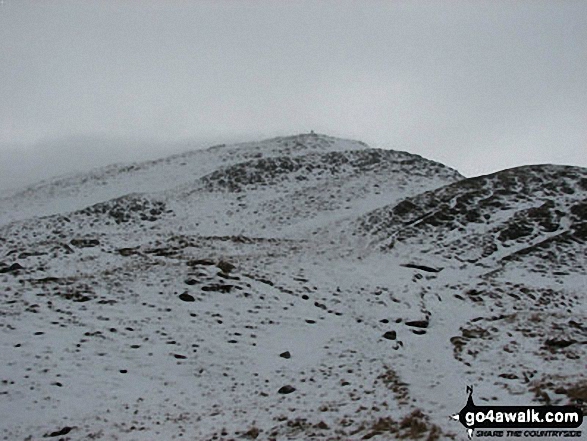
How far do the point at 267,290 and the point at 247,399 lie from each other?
8298 millimetres

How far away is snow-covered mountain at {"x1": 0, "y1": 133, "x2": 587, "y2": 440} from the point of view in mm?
11727

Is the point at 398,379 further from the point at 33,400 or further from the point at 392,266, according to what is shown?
the point at 392,266

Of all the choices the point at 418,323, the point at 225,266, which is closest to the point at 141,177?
the point at 225,266

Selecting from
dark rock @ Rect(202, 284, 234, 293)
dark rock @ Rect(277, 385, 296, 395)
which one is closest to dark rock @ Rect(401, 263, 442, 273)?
dark rock @ Rect(202, 284, 234, 293)

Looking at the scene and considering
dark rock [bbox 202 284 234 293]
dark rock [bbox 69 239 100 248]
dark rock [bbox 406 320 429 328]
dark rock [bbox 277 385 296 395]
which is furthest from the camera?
dark rock [bbox 69 239 100 248]

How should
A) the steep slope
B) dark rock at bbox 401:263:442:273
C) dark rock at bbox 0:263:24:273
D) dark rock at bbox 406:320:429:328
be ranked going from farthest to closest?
1. the steep slope
2. dark rock at bbox 401:263:442:273
3. dark rock at bbox 0:263:24:273
4. dark rock at bbox 406:320:429:328

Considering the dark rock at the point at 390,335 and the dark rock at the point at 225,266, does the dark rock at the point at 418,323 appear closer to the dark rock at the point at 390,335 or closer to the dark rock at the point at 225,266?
the dark rock at the point at 390,335

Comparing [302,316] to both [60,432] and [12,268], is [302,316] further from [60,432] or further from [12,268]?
[12,268]

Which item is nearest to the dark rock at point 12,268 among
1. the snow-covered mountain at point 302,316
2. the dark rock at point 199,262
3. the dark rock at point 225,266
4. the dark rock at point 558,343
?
the snow-covered mountain at point 302,316

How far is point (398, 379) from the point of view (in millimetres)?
13375

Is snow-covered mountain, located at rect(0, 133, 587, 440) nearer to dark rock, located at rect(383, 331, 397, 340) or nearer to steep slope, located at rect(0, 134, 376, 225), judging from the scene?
dark rock, located at rect(383, 331, 397, 340)

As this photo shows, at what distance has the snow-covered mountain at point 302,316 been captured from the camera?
11727 millimetres

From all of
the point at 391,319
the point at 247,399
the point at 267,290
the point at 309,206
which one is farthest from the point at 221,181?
the point at 247,399

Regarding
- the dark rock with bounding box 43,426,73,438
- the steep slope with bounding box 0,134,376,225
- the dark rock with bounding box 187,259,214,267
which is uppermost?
the steep slope with bounding box 0,134,376,225
